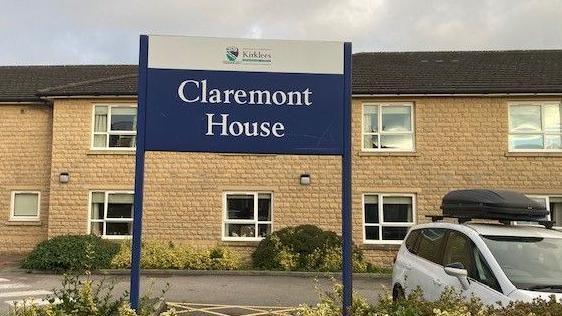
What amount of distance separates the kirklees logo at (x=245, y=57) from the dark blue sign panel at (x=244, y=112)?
0.48ft

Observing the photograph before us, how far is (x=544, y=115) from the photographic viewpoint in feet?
56.7

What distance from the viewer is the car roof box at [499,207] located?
7.32 metres

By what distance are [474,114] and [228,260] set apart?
8.84 meters

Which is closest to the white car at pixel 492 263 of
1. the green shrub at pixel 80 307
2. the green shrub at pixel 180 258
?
the green shrub at pixel 80 307

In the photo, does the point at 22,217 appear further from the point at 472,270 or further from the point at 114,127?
the point at 472,270

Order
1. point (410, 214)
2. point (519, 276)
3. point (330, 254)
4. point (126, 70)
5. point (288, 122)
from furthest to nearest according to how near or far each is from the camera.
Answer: point (126, 70), point (410, 214), point (330, 254), point (288, 122), point (519, 276)

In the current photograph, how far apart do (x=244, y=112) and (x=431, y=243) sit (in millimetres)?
3323

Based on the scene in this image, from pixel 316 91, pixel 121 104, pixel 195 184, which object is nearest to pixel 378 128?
pixel 195 184

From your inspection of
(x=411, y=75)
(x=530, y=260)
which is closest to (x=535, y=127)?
(x=411, y=75)

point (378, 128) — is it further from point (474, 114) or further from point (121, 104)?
point (121, 104)

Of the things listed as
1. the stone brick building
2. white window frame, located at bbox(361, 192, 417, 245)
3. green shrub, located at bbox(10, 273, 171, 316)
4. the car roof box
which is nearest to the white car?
the car roof box

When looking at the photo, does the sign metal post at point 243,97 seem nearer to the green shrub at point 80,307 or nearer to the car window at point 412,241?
the green shrub at point 80,307

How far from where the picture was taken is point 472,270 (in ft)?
21.1

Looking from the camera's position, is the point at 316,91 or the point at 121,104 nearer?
the point at 316,91
